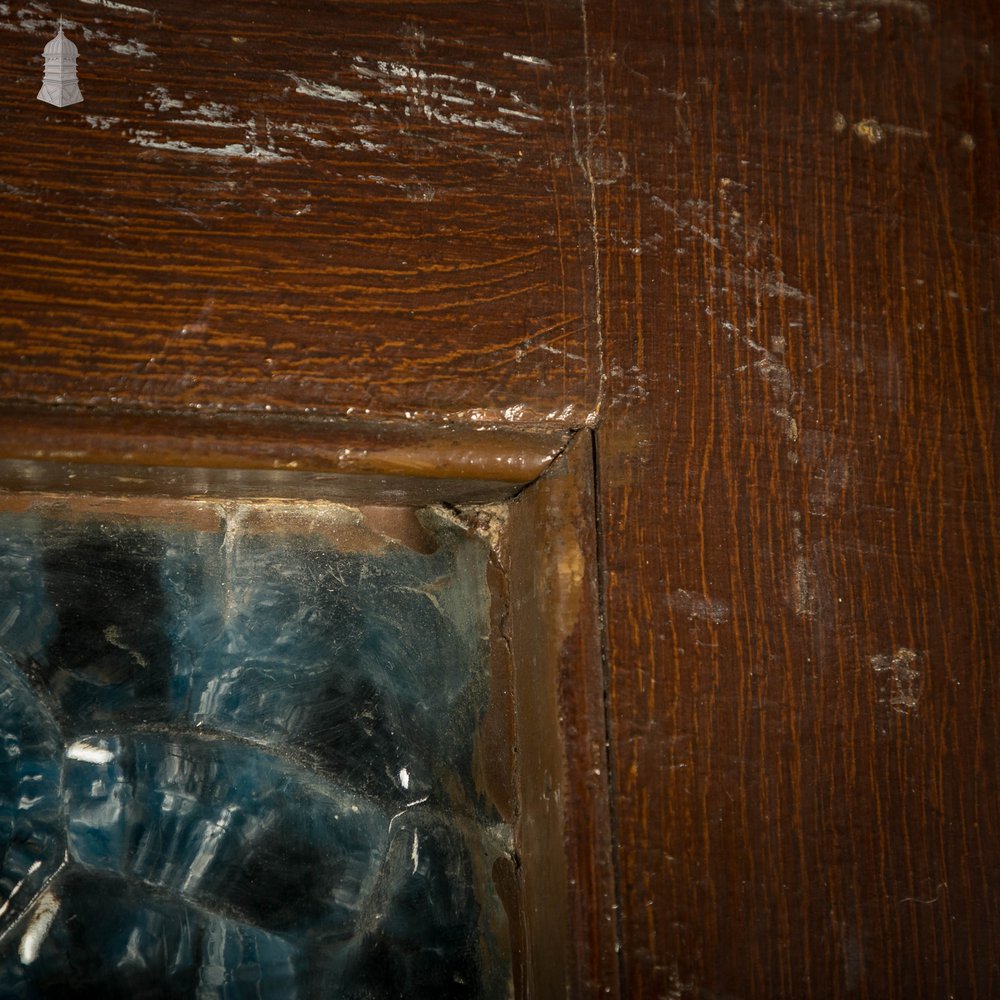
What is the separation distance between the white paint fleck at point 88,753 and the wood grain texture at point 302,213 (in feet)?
1.35

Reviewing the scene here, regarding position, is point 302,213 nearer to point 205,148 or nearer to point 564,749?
point 205,148

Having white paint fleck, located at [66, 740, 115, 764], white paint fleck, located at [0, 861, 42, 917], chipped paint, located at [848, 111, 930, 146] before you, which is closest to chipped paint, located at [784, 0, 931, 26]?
chipped paint, located at [848, 111, 930, 146]

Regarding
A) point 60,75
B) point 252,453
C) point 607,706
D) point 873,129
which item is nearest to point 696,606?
point 607,706

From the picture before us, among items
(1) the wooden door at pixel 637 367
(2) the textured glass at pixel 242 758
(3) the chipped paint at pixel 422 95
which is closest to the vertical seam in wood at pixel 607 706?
(1) the wooden door at pixel 637 367

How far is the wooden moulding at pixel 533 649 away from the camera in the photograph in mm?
982

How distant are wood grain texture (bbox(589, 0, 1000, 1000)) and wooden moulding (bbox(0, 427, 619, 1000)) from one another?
29mm

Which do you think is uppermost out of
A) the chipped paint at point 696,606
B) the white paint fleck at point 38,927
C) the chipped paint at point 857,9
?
the chipped paint at point 857,9

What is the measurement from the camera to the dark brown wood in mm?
974

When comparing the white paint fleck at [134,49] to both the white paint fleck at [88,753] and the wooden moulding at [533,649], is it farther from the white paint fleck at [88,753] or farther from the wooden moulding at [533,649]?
the white paint fleck at [88,753]

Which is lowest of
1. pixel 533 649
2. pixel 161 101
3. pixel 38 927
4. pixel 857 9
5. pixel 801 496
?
pixel 38 927

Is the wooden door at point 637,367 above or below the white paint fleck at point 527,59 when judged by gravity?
below

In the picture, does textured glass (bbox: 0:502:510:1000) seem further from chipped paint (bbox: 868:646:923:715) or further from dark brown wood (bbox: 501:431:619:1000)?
chipped paint (bbox: 868:646:923:715)

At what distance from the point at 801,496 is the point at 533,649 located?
0.34 m

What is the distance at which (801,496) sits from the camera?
3.48 ft
